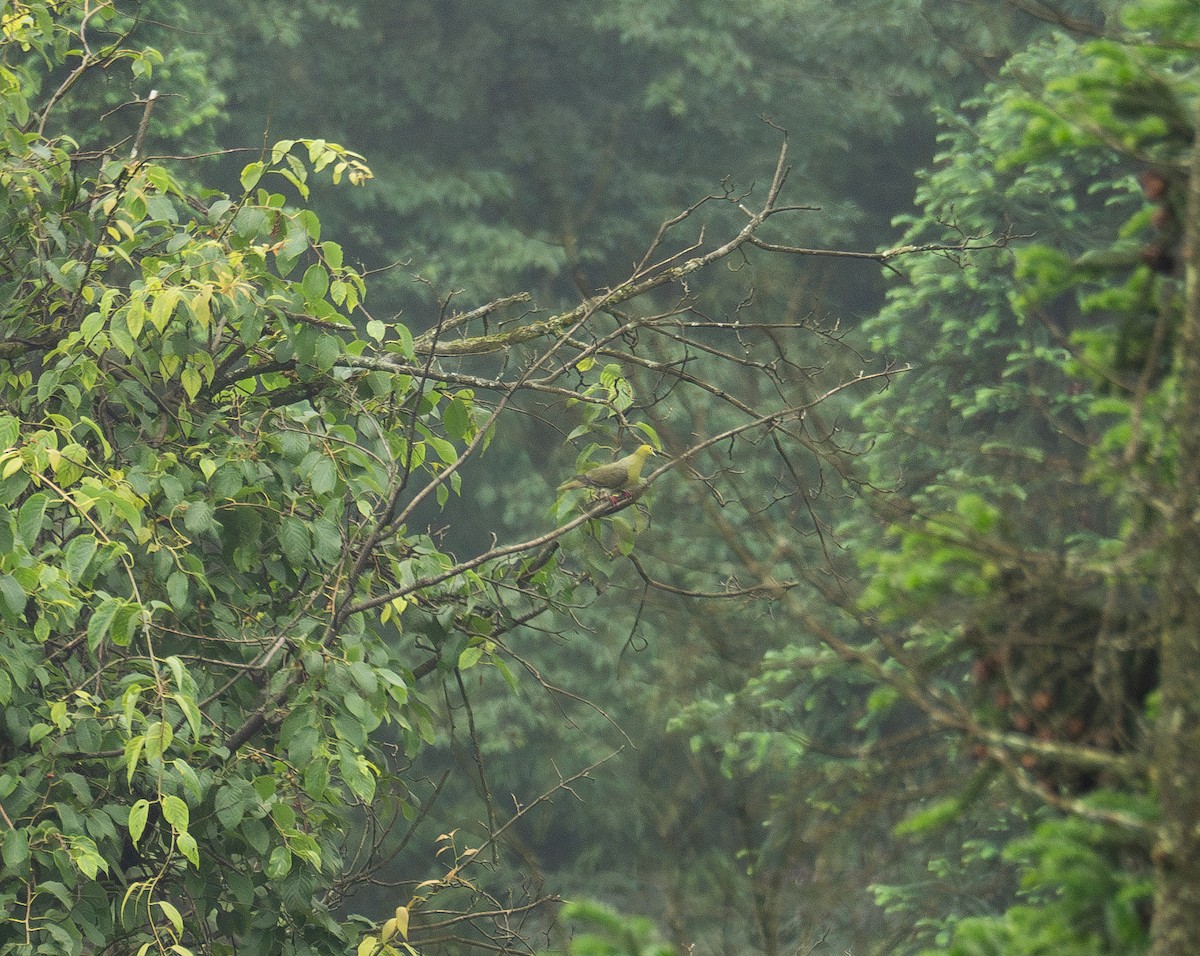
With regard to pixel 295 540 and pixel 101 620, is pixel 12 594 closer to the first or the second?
pixel 101 620

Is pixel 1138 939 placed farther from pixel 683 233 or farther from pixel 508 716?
pixel 683 233

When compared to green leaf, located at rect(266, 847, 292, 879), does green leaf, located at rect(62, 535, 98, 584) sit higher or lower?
higher

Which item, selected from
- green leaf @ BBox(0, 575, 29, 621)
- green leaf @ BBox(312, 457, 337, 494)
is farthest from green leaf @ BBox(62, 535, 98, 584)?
green leaf @ BBox(312, 457, 337, 494)

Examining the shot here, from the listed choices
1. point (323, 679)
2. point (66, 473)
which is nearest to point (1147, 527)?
point (323, 679)

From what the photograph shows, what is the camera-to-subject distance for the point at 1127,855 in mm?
1471

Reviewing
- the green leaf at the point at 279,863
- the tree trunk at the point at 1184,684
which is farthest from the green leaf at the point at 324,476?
the tree trunk at the point at 1184,684

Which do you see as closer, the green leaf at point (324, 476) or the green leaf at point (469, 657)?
the green leaf at point (324, 476)

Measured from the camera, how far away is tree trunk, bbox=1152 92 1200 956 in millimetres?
1336

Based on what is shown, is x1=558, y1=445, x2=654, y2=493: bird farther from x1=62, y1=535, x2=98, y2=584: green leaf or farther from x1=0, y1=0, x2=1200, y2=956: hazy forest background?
x1=62, y1=535, x2=98, y2=584: green leaf

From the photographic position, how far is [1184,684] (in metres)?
1.37

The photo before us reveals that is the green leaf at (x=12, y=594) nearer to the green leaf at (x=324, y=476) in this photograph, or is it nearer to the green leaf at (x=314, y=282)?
the green leaf at (x=324, y=476)

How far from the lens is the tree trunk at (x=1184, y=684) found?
134 centimetres

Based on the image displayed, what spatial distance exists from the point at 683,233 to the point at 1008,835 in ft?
29.3

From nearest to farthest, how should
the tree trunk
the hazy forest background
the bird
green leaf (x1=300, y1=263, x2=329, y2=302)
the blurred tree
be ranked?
the tree trunk, the hazy forest background, the blurred tree, green leaf (x1=300, y1=263, x2=329, y2=302), the bird
